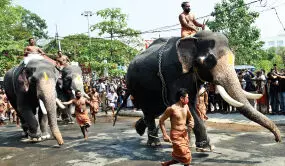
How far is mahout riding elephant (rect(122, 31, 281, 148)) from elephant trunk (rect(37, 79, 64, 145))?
87.9 inches

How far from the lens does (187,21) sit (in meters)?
7.95

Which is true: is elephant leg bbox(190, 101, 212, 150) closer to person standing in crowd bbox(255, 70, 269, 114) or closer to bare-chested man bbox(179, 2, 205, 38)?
bare-chested man bbox(179, 2, 205, 38)

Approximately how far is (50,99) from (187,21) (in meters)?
3.93

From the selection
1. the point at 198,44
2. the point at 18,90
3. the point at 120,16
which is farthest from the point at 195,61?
the point at 120,16

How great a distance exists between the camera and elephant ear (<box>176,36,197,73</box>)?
284 inches

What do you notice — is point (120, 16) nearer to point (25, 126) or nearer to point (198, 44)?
point (25, 126)

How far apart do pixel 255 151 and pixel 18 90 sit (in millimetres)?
6657

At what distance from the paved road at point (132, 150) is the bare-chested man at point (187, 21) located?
2.58 m

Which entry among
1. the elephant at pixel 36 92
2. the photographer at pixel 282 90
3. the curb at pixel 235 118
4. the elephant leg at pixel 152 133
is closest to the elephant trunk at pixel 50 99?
the elephant at pixel 36 92

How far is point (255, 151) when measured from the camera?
7.18 m

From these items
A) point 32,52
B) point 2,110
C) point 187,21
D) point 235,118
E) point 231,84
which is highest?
point 187,21

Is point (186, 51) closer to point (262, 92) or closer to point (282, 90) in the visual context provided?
point (282, 90)

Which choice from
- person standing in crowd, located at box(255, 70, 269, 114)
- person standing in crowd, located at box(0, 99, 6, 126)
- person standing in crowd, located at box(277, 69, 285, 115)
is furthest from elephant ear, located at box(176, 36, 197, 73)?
person standing in crowd, located at box(0, 99, 6, 126)

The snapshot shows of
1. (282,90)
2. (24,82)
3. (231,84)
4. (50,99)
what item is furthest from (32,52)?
(282,90)
